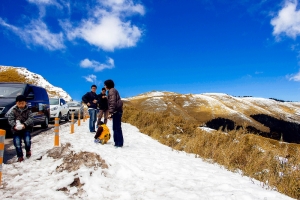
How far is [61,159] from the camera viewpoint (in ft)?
18.0

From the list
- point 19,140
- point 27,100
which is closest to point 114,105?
point 19,140

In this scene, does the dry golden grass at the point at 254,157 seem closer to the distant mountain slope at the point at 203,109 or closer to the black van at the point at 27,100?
the black van at the point at 27,100

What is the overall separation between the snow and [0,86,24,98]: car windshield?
4888 millimetres

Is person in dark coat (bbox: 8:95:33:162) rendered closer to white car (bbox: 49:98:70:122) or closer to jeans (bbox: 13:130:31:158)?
jeans (bbox: 13:130:31:158)

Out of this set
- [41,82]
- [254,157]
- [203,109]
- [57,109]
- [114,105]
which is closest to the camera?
[254,157]

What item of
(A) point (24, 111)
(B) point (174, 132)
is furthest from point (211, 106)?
(A) point (24, 111)

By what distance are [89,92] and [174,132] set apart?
5461 millimetres

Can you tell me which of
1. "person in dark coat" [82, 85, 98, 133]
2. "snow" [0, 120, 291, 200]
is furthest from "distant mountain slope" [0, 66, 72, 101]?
"snow" [0, 120, 291, 200]

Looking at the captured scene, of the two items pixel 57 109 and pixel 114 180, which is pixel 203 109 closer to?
pixel 57 109

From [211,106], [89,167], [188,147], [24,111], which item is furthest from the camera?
[211,106]

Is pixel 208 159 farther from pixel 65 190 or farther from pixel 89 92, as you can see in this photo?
pixel 89 92

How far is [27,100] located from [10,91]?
0.84 metres

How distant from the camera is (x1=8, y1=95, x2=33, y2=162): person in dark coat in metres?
5.88

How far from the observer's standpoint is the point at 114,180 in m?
4.66
